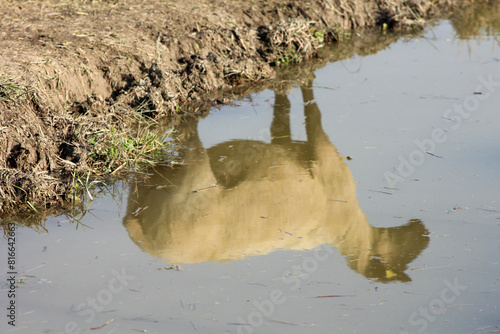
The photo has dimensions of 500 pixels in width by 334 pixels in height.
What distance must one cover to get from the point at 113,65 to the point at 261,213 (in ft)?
10.6

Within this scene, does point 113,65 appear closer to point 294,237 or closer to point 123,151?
point 123,151

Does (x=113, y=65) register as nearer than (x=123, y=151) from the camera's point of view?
No

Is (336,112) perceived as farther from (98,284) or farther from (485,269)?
(98,284)

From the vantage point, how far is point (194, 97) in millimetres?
7375

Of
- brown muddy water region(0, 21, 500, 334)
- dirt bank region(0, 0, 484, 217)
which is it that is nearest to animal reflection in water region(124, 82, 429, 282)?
brown muddy water region(0, 21, 500, 334)

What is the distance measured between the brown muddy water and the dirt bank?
1.69 feet

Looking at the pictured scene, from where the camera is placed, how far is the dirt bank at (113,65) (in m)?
5.41

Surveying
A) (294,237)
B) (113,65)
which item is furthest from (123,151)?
(294,237)

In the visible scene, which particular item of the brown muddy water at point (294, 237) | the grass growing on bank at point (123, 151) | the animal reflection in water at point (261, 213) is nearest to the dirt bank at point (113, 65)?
the grass growing on bank at point (123, 151)

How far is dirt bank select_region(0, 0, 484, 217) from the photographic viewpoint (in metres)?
5.41

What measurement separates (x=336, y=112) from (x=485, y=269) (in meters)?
3.20

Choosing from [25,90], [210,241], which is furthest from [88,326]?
[25,90]

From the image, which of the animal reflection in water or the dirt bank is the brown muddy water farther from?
the dirt bank

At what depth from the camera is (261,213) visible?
476 centimetres
